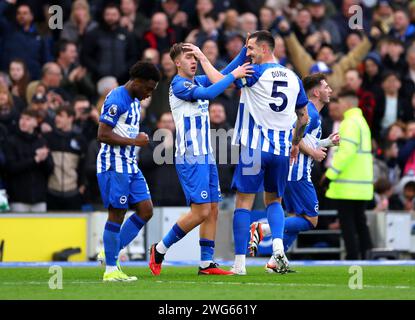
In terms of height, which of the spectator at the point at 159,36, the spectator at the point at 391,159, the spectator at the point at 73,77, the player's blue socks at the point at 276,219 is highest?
the spectator at the point at 159,36

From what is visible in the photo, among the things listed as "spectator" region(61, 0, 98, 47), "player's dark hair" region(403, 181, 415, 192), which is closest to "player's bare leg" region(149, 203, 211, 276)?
"player's dark hair" region(403, 181, 415, 192)

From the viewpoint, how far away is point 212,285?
12.1 metres

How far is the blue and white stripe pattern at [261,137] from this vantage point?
13.5 m

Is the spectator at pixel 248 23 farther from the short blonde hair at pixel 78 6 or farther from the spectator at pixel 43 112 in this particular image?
the spectator at pixel 43 112

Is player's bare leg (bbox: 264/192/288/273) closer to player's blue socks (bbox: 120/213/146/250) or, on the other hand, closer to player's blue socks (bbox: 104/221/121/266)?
player's blue socks (bbox: 120/213/146/250)

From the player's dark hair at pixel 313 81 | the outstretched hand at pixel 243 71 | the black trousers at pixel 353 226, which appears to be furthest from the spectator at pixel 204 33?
the outstretched hand at pixel 243 71

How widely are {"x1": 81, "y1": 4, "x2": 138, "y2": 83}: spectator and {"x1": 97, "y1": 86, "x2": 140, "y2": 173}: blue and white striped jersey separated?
7.78 metres

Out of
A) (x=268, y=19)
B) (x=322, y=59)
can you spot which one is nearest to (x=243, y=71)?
(x=322, y=59)

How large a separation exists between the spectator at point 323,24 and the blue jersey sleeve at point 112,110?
10.7 metres

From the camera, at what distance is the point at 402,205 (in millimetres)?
20312

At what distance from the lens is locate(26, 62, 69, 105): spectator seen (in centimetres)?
1986

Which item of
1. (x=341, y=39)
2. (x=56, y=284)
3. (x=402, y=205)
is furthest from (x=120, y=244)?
(x=341, y=39)

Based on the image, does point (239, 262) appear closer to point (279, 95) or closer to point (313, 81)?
point (279, 95)

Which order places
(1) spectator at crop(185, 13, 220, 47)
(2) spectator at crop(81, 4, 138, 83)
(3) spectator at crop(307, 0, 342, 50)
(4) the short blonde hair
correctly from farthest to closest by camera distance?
(3) spectator at crop(307, 0, 342, 50), (4) the short blonde hair, (1) spectator at crop(185, 13, 220, 47), (2) spectator at crop(81, 4, 138, 83)
